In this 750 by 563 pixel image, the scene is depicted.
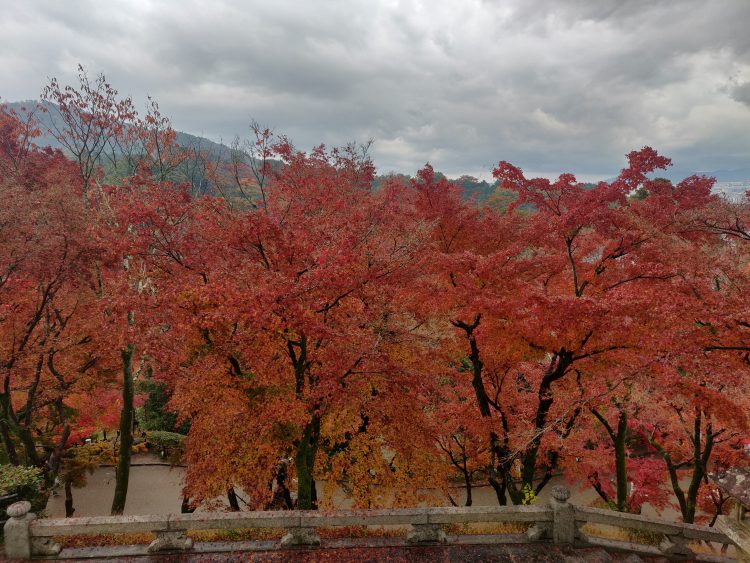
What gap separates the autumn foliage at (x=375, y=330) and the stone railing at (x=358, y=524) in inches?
88.3

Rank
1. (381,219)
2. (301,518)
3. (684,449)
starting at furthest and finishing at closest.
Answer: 1. (381,219)
2. (684,449)
3. (301,518)

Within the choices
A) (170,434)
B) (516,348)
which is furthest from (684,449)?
(170,434)

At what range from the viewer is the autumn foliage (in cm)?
980

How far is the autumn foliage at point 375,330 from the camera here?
9797 mm

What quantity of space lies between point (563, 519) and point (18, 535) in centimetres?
1158

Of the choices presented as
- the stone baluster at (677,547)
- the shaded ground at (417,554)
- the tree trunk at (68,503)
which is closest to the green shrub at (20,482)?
the shaded ground at (417,554)

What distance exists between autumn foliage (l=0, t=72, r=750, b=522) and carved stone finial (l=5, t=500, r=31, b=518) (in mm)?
4055

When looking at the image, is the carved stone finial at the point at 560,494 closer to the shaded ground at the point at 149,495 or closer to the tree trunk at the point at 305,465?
the tree trunk at the point at 305,465

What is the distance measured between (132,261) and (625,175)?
2013cm

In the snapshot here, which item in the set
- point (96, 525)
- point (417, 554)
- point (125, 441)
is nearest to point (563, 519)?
point (417, 554)

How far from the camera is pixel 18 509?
7.95m

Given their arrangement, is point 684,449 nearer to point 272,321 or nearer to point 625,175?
point 625,175

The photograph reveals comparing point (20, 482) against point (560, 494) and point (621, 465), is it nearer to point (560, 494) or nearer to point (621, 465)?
point (560, 494)

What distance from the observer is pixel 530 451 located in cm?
1250
